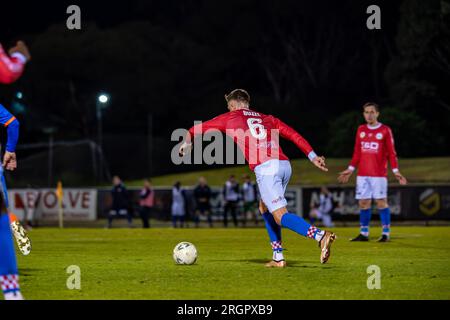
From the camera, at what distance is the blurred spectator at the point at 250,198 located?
3978cm

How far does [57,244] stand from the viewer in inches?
826

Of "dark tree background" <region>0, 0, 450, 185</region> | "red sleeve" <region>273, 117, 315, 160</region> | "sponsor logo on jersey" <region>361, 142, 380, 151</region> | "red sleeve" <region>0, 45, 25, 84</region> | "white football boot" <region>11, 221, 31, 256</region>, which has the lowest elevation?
"white football boot" <region>11, 221, 31, 256</region>

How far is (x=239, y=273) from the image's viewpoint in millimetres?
12469

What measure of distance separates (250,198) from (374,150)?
19.5m

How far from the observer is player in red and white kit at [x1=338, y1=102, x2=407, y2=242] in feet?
67.3

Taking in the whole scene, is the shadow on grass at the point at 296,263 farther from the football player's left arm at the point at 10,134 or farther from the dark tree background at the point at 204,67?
the dark tree background at the point at 204,67

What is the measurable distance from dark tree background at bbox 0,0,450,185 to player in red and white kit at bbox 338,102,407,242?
130 ft

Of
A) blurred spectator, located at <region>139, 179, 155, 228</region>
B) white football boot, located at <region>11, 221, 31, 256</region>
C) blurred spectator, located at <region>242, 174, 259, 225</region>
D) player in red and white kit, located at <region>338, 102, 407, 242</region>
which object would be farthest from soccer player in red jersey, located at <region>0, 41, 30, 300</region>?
blurred spectator, located at <region>242, 174, 259, 225</region>

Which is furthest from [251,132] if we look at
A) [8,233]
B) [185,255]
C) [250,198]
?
[250,198]

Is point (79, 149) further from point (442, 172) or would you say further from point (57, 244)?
point (57, 244)

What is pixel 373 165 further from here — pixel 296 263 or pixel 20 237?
pixel 20 237

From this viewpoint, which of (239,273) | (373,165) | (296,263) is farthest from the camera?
(373,165)

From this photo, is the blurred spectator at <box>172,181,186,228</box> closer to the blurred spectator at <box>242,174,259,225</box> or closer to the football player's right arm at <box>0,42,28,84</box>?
the blurred spectator at <box>242,174,259,225</box>
